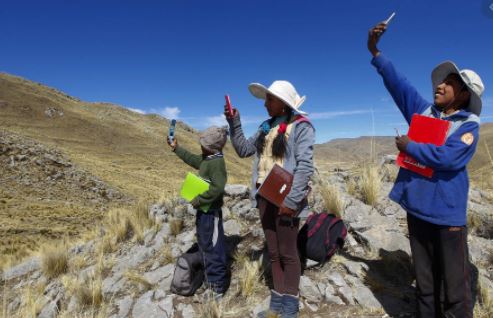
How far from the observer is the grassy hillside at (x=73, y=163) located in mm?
13734

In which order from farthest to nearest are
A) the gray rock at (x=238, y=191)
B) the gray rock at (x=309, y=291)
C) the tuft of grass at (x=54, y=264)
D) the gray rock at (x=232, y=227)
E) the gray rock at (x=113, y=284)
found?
1. the gray rock at (x=238, y=191)
2. the tuft of grass at (x=54, y=264)
3. the gray rock at (x=232, y=227)
4. the gray rock at (x=113, y=284)
5. the gray rock at (x=309, y=291)

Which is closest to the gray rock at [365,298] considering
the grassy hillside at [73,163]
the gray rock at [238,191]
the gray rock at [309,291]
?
the gray rock at [309,291]

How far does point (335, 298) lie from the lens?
3.53 meters

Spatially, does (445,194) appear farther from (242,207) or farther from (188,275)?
(242,207)

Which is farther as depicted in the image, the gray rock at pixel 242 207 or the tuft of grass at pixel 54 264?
the gray rock at pixel 242 207

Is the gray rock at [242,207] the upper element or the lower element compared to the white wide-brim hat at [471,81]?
lower

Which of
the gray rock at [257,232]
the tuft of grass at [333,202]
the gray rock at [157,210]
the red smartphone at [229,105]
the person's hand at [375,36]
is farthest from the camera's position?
the gray rock at [157,210]

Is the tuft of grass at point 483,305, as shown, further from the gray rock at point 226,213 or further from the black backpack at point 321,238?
the gray rock at point 226,213

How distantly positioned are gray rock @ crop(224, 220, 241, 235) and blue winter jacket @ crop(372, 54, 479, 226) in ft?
10.4

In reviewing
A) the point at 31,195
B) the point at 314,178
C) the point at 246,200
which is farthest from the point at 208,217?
the point at 31,195

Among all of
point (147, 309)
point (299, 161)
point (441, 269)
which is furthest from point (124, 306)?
point (441, 269)

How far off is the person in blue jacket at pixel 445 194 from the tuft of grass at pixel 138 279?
10.3 ft

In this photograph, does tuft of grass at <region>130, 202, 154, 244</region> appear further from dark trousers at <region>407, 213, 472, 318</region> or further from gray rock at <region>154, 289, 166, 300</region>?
dark trousers at <region>407, 213, 472, 318</region>

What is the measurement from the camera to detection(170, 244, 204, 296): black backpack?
3.89 metres
